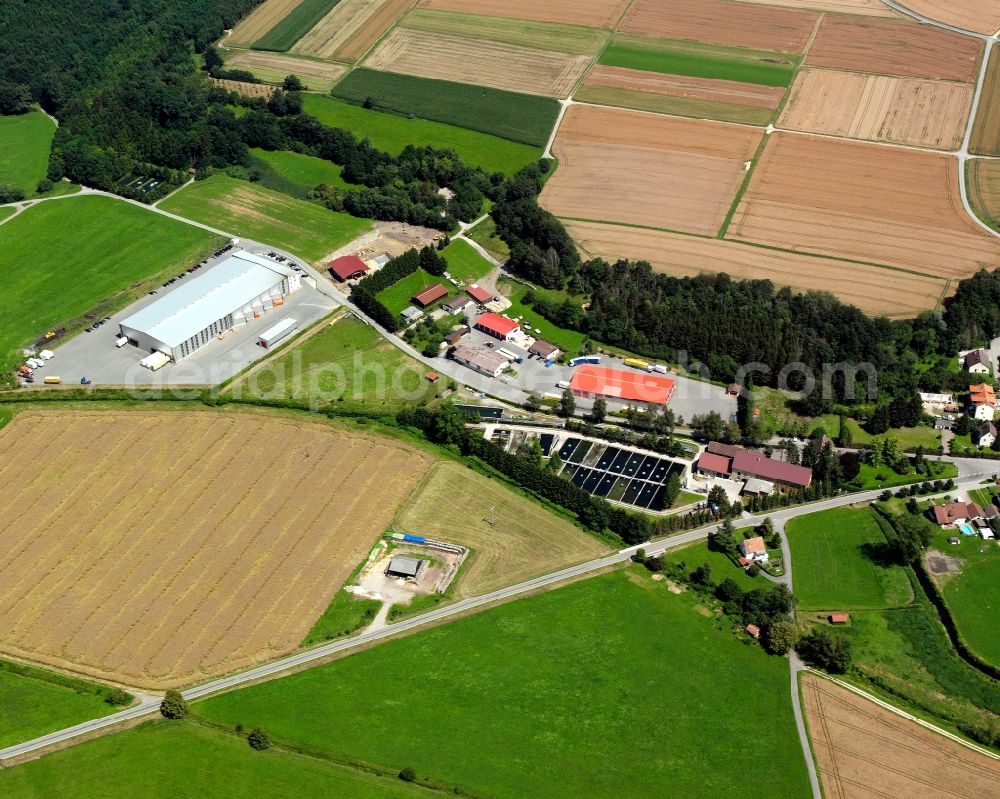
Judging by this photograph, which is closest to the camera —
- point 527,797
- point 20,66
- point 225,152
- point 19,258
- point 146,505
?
point 527,797

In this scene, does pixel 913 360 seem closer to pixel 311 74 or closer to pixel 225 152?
pixel 225 152

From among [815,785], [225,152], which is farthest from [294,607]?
[225,152]

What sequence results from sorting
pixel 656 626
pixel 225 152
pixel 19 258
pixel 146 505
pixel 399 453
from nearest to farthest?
pixel 656 626
pixel 146 505
pixel 399 453
pixel 19 258
pixel 225 152

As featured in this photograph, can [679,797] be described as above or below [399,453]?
below

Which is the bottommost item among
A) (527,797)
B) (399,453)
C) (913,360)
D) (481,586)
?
(527,797)

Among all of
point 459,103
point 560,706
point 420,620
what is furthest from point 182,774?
point 459,103

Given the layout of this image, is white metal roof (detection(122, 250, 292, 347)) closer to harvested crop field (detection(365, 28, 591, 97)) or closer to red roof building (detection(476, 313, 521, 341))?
red roof building (detection(476, 313, 521, 341))

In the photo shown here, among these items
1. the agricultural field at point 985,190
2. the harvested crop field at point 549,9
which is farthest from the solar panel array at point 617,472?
the harvested crop field at point 549,9
